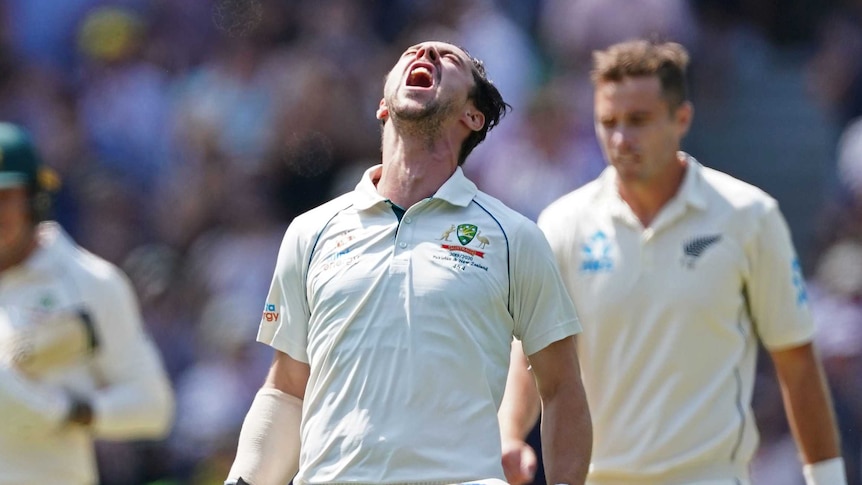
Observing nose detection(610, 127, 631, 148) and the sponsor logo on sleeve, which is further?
nose detection(610, 127, 631, 148)

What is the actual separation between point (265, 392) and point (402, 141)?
916 mm

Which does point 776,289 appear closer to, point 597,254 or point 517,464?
point 597,254

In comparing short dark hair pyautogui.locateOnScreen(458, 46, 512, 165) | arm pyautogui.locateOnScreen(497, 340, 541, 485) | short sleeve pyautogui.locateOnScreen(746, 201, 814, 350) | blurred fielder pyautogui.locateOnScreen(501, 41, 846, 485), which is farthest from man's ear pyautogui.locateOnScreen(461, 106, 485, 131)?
short sleeve pyautogui.locateOnScreen(746, 201, 814, 350)

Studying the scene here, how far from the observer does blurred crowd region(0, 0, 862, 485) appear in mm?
10570

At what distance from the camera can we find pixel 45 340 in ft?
21.5

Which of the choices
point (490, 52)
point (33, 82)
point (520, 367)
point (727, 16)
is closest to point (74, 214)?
point (33, 82)

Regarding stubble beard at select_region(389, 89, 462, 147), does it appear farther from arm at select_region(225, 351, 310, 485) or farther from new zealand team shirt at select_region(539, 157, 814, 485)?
new zealand team shirt at select_region(539, 157, 814, 485)

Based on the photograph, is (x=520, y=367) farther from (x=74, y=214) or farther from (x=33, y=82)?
(x=33, y=82)

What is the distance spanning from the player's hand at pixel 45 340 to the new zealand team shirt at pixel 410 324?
1979 mm

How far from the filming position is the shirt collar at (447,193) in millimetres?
4738

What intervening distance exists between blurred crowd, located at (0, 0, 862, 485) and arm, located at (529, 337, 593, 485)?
205 inches

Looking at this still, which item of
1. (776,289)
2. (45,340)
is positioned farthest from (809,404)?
(45,340)

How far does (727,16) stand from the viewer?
11.6 metres

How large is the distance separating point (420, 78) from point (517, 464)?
1.66m
